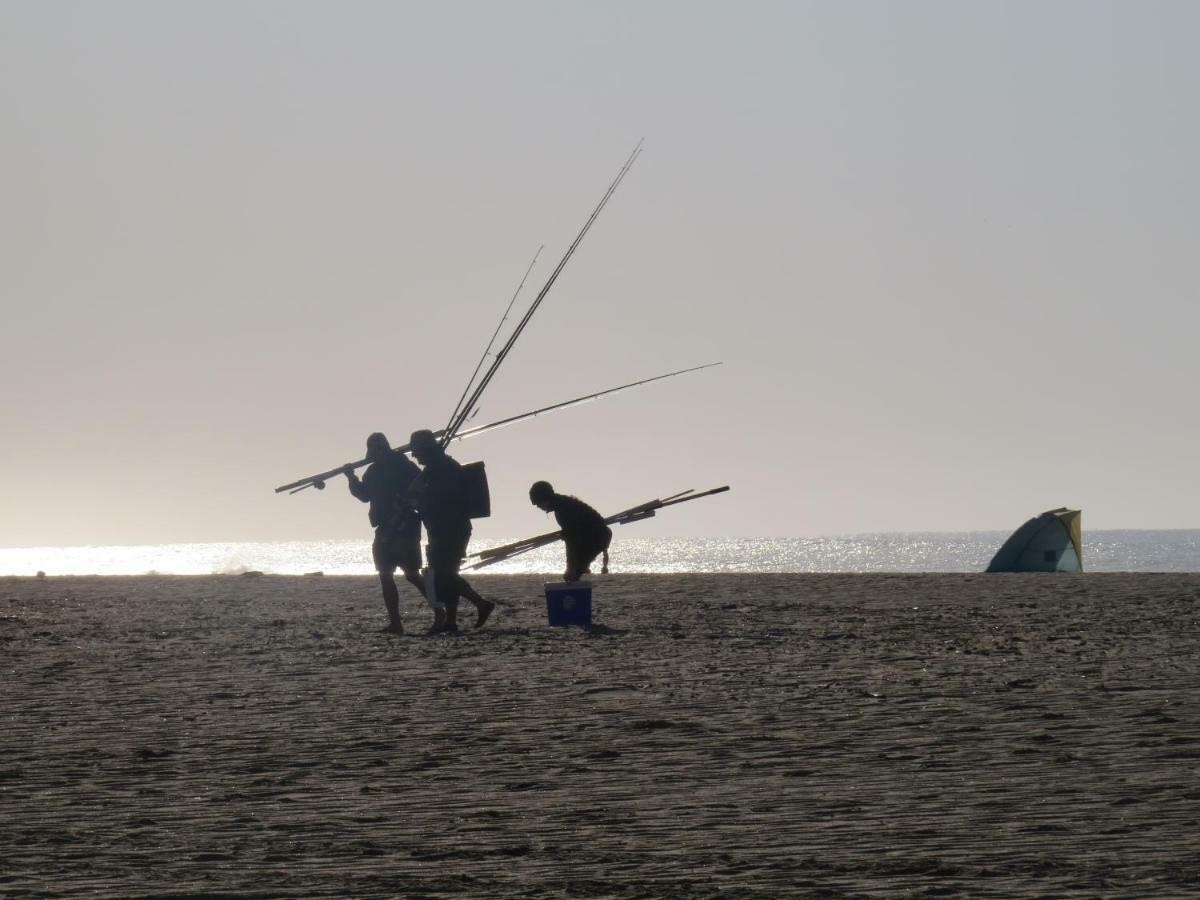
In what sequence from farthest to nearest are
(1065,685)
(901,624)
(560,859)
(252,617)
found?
(252,617)
(901,624)
(1065,685)
(560,859)

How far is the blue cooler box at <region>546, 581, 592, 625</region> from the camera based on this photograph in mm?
13391

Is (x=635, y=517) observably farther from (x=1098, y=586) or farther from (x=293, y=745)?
(x=293, y=745)

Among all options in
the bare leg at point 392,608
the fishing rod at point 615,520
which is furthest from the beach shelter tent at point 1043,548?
the bare leg at point 392,608

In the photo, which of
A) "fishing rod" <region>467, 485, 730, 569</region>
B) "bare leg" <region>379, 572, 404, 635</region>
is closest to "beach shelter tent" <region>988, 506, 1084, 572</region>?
"fishing rod" <region>467, 485, 730, 569</region>

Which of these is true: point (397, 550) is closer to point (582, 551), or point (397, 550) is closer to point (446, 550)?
point (446, 550)

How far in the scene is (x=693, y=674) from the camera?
9.38 metres

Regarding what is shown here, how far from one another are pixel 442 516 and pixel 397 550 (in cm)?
49

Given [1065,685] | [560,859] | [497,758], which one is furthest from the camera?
[1065,685]

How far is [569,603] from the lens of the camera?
44.2 feet

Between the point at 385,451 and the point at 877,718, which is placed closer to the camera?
the point at 877,718

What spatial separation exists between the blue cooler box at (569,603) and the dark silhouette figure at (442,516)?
520mm

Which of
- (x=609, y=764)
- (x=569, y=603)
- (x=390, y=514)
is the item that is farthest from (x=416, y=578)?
(x=609, y=764)

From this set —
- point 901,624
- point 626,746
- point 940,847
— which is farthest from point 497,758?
point 901,624

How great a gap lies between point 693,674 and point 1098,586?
11324mm
